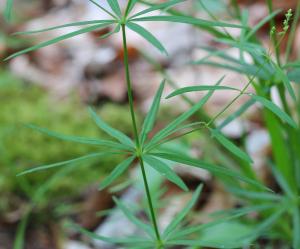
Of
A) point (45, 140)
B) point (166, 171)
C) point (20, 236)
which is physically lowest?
point (166, 171)

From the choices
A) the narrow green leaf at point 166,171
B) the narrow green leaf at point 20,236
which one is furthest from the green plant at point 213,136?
the narrow green leaf at point 20,236

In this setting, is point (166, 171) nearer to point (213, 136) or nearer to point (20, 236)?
point (213, 136)

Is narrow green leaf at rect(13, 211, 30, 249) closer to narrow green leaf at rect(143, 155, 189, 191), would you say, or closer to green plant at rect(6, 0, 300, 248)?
green plant at rect(6, 0, 300, 248)

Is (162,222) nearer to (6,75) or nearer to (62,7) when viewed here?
(6,75)

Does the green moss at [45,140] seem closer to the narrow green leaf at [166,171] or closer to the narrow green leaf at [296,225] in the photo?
the narrow green leaf at [296,225]

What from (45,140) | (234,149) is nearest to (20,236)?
(45,140)

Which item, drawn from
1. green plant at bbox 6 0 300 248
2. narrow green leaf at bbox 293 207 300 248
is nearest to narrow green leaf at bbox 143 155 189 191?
green plant at bbox 6 0 300 248

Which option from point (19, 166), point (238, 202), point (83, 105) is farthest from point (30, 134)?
point (238, 202)

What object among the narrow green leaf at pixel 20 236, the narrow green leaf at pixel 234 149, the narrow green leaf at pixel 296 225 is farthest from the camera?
the narrow green leaf at pixel 20 236

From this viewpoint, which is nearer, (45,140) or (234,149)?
(234,149)
